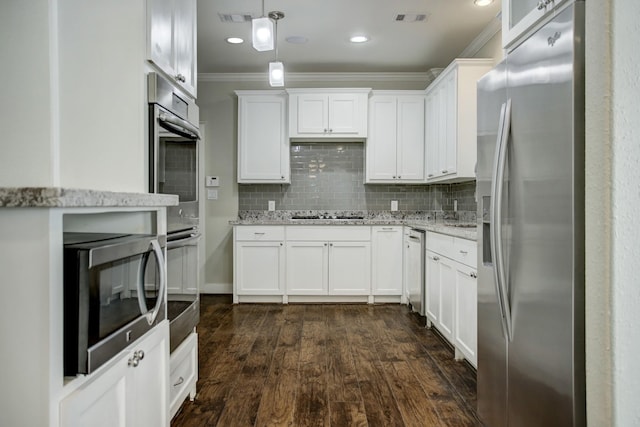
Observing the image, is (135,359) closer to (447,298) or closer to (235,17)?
(447,298)

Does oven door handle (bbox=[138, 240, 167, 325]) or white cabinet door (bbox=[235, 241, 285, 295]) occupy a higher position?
oven door handle (bbox=[138, 240, 167, 325])

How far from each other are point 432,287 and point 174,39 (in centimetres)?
267

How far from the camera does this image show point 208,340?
3.37 meters

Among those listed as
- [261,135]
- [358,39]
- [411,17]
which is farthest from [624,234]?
[261,135]

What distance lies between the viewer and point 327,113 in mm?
4832

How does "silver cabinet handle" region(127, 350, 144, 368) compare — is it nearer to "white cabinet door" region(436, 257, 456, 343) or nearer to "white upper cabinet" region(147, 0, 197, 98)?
"white upper cabinet" region(147, 0, 197, 98)

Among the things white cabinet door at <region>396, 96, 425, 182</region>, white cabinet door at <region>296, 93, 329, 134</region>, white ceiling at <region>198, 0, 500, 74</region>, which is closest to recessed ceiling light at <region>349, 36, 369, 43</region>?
white ceiling at <region>198, 0, 500, 74</region>

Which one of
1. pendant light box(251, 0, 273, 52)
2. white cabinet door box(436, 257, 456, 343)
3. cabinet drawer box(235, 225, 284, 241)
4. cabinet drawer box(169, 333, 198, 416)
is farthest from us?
cabinet drawer box(235, 225, 284, 241)

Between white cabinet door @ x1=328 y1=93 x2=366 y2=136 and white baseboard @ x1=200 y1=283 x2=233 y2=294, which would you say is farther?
white baseboard @ x1=200 y1=283 x2=233 y2=294

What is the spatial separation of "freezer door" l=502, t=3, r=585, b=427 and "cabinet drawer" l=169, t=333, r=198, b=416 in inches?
56.0

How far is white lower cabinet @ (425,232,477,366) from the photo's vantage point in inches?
104

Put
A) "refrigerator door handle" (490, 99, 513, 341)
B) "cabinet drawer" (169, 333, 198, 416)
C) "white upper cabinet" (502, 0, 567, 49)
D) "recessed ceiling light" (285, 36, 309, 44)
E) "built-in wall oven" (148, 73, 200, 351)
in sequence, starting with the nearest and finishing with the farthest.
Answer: "white upper cabinet" (502, 0, 567, 49) < "refrigerator door handle" (490, 99, 513, 341) < "built-in wall oven" (148, 73, 200, 351) < "cabinet drawer" (169, 333, 198, 416) < "recessed ceiling light" (285, 36, 309, 44)

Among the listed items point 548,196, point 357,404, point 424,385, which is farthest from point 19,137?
point 424,385

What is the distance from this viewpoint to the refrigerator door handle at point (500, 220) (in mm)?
1603
